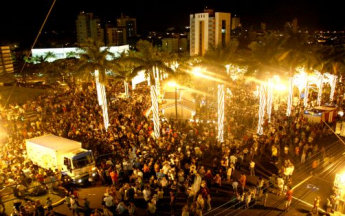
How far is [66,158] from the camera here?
537 inches

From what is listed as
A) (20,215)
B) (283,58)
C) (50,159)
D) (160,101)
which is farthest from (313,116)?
(20,215)

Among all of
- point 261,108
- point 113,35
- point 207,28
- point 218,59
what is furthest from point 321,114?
point 113,35

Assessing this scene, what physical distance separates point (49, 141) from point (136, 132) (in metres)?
5.42

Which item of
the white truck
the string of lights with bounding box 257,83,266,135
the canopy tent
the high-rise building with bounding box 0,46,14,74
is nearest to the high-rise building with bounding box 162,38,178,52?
the high-rise building with bounding box 0,46,14,74

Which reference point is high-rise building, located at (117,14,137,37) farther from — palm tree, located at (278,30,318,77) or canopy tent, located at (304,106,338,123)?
canopy tent, located at (304,106,338,123)

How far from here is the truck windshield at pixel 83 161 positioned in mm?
13553

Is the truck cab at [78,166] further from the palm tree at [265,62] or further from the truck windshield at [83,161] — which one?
the palm tree at [265,62]

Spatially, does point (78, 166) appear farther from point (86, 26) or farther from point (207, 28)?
point (86, 26)

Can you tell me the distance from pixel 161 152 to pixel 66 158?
16.3ft

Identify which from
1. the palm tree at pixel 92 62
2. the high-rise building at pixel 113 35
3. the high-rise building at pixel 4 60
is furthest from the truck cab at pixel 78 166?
the high-rise building at pixel 113 35

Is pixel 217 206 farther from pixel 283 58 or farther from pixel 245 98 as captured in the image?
pixel 245 98

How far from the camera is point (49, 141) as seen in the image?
15.1 meters

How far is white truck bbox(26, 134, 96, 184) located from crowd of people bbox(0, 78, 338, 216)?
0.60 m

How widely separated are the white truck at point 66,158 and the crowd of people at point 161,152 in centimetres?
60
